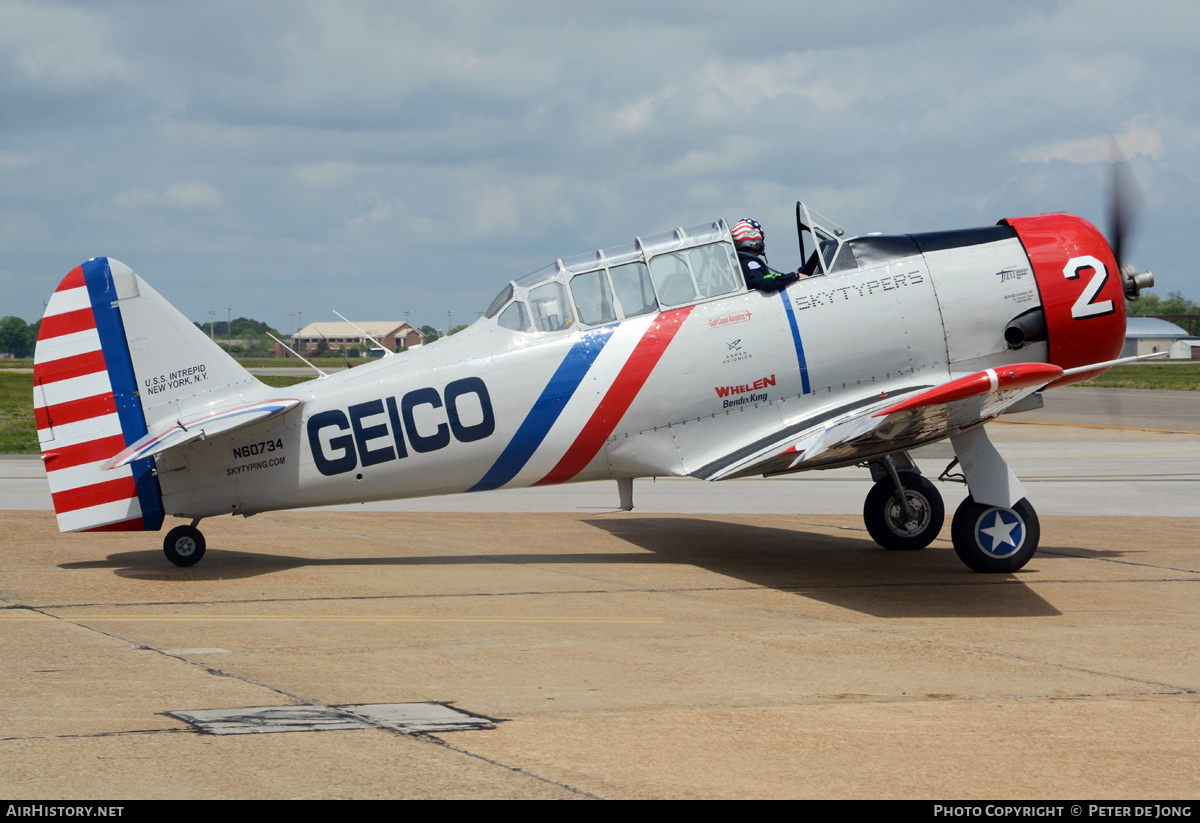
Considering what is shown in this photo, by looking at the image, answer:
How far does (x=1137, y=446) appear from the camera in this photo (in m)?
25.1

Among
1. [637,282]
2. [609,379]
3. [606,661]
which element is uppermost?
[637,282]

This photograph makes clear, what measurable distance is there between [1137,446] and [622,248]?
62.3 feet

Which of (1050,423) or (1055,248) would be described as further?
(1050,423)

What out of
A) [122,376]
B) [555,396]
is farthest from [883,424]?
[122,376]

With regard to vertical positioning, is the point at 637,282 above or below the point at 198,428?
above

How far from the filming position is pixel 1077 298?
10.4 m

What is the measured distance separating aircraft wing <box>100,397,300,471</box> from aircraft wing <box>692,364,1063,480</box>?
4153 mm

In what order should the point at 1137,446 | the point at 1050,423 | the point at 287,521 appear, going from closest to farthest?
the point at 287,521, the point at 1137,446, the point at 1050,423

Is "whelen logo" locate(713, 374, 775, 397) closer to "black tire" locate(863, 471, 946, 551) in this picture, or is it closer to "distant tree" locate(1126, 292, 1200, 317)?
"black tire" locate(863, 471, 946, 551)

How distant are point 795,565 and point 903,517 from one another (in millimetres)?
1719

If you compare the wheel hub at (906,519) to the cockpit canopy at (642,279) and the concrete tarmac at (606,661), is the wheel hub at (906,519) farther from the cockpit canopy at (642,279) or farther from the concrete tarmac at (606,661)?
the cockpit canopy at (642,279)

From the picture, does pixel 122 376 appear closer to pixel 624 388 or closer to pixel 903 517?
pixel 624 388
